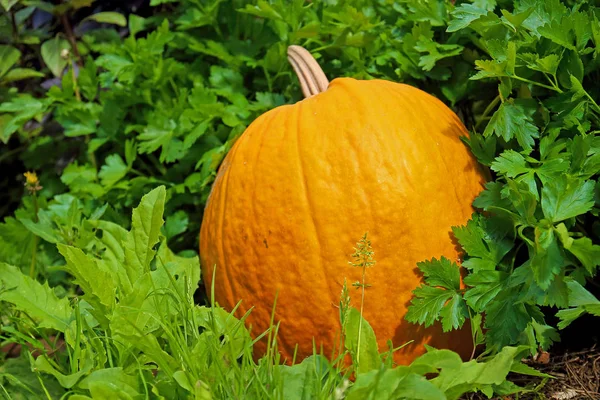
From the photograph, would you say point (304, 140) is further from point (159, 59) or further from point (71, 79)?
point (71, 79)

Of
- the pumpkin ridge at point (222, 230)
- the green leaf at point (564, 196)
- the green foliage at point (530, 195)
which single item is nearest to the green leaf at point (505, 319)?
the green foliage at point (530, 195)

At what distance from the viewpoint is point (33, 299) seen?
5.98 ft

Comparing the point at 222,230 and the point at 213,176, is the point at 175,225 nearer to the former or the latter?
the point at 213,176

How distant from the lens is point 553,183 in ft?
5.20

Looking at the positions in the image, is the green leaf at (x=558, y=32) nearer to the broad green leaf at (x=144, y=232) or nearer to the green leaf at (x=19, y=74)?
the broad green leaf at (x=144, y=232)

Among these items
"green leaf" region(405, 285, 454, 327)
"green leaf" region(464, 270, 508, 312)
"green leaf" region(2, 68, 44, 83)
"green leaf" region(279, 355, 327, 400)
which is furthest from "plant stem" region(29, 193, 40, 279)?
"green leaf" region(464, 270, 508, 312)

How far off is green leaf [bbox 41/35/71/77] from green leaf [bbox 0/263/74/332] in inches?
46.6

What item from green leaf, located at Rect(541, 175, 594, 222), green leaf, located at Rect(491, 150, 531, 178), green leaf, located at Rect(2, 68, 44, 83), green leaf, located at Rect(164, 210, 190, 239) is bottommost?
green leaf, located at Rect(164, 210, 190, 239)

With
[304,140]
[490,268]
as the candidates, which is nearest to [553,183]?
[490,268]

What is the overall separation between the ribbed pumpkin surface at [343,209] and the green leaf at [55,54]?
3.93ft

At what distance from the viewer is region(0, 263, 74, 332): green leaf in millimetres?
1774

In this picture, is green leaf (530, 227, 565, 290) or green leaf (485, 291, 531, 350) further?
green leaf (485, 291, 531, 350)

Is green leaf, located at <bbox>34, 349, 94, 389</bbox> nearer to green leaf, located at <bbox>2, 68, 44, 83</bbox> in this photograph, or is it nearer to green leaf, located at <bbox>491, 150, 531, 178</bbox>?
green leaf, located at <bbox>491, 150, 531, 178</bbox>

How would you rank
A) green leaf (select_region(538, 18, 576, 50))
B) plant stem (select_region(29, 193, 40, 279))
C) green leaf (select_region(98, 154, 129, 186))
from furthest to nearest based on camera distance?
green leaf (select_region(98, 154, 129, 186)) → plant stem (select_region(29, 193, 40, 279)) → green leaf (select_region(538, 18, 576, 50))
